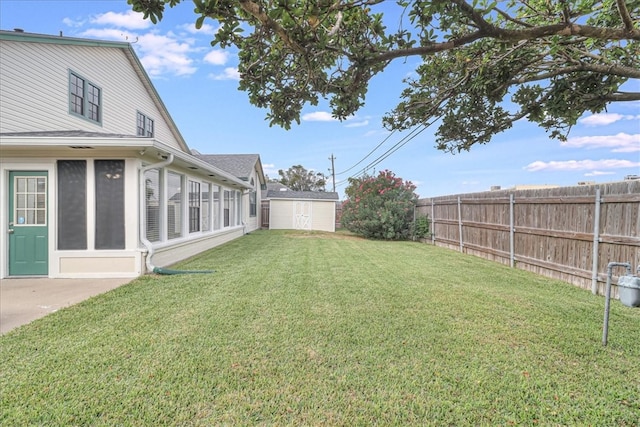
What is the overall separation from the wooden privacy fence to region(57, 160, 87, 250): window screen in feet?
31.2

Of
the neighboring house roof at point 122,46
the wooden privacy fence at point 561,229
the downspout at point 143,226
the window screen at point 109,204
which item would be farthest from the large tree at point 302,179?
the window screen at point 109,204

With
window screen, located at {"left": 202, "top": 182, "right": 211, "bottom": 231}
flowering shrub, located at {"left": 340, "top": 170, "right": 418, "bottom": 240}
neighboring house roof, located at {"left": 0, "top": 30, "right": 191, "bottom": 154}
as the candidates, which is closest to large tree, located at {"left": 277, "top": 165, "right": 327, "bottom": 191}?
neighboring house roof, located at {"left": 0, "top": 30, "right": 191, "bottom": 154}

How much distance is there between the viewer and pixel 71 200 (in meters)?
6.19

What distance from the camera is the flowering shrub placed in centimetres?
1412

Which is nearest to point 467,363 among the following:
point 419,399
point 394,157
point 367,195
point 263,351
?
point 419,399

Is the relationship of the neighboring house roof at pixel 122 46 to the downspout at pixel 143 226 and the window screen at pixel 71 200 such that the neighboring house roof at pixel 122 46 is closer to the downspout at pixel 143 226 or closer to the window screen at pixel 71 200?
the window screen at pixel 71 200

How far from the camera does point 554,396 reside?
245cm

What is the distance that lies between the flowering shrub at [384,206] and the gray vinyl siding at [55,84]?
32.1 feet

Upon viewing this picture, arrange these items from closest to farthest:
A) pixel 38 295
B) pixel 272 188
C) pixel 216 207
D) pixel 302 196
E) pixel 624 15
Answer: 1. pixel 624 15
2. pixel 38 295
3. pixel 216 207
4. pixel 302 196
5. pixel 272 188

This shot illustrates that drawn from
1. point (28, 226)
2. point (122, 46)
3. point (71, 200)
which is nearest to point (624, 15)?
point (71, 200)

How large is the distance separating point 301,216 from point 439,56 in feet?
56.9

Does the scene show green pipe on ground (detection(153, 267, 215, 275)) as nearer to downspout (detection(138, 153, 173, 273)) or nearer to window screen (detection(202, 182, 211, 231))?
downspout (detection(138, 153, 173, 273))

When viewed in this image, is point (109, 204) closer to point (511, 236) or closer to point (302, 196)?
point (511, 236)

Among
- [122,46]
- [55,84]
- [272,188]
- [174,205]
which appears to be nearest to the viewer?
[55,84]
